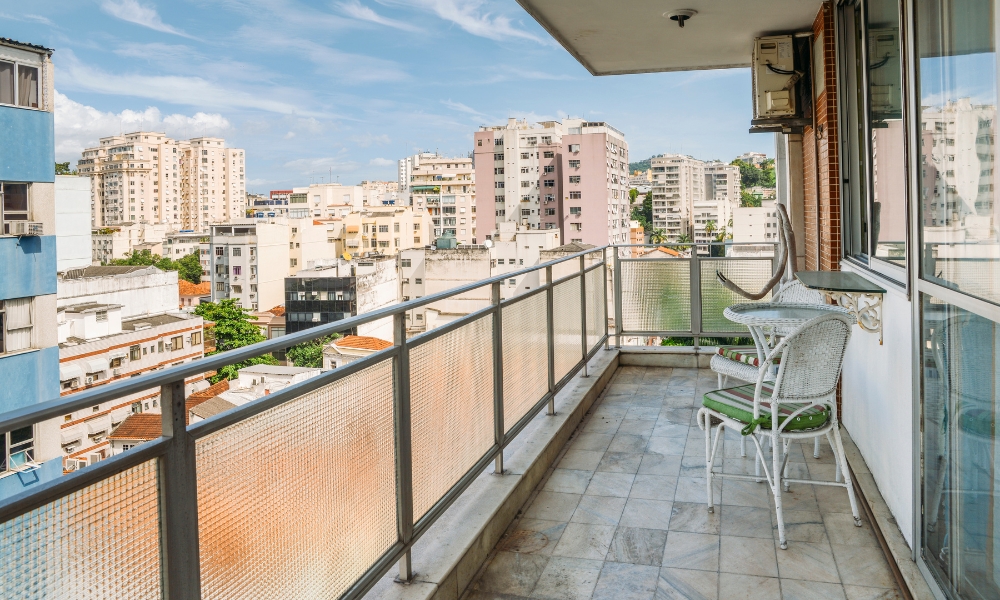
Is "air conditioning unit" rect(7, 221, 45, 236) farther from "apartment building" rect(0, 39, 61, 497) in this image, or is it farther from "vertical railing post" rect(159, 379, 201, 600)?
"vertical railing post" rect(159, 379, 201, 600)

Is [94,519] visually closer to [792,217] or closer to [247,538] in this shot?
[247,538]

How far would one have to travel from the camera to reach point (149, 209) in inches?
4648

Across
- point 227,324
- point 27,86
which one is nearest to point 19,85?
point 27,86

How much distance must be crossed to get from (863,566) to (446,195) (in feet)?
359

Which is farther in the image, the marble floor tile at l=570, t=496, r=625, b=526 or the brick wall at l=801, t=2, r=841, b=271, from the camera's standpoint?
the brick wall at l=801, t=2, r=841, b=271

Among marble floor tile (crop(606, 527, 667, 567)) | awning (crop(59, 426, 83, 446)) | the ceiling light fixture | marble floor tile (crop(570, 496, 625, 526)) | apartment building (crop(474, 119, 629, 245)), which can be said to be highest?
apartment building (crop(474, 119, 629, 245))

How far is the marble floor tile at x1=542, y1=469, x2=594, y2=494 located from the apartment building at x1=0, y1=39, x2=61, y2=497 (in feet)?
54.8

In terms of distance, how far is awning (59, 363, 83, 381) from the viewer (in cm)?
2980

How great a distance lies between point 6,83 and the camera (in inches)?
647

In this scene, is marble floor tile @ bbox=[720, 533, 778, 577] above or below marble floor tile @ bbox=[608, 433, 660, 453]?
below

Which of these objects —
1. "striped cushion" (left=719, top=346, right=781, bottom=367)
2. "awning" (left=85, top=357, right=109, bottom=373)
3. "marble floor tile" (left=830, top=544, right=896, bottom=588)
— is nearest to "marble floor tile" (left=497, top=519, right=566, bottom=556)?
"marble floor tile" (left=830, top=544, right=896, bottom=588)

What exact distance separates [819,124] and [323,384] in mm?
4521

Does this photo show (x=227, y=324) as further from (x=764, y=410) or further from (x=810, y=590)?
(x=810, y=590)

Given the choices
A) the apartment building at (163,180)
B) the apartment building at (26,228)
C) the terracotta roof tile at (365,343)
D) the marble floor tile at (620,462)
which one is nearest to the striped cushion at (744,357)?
the marble floor tile at (620,462)
